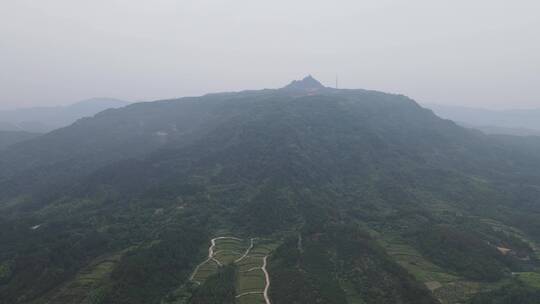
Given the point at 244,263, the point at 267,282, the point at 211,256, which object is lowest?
the point at 211,256

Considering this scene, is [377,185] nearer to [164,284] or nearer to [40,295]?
[164,284]

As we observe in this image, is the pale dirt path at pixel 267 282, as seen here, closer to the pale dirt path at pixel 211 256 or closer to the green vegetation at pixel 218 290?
the green vegetation at pixel 218 290

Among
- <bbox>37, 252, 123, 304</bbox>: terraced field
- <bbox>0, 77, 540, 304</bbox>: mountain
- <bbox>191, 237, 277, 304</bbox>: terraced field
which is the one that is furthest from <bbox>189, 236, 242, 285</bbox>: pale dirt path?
<bbox>37, 252, 123, 304</bbox>: terraced field

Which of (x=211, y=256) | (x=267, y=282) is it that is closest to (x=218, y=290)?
(x=267, y=282)

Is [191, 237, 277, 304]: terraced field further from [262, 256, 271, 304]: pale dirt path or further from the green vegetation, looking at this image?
the green vegetation

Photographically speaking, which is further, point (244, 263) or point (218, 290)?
point (244, 263)

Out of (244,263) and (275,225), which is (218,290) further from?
(275,225)

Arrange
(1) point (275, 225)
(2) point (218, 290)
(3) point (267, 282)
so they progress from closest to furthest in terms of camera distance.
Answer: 1. (2) point (218, 290)
2. (3) point (267, 282)
3. (1) point (275, 225)
